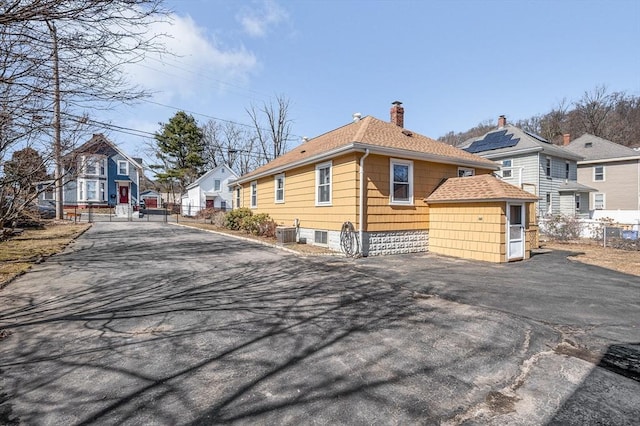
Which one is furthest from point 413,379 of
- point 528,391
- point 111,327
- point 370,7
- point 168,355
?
point 370,7

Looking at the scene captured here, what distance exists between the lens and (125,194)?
35.0 m

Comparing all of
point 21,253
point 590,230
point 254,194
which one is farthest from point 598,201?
point 21,253

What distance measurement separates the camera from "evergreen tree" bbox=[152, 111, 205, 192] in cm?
4093

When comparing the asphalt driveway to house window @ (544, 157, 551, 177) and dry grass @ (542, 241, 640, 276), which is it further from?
house window @ (544, 157, 551, 177)

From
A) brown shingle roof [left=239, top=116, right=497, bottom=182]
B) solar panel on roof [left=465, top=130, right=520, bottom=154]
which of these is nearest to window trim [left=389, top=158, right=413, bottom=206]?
brown shingle roof [left=239, top=116, right=497, bottom=182]

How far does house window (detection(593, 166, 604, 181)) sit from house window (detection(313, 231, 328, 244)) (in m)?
28.9

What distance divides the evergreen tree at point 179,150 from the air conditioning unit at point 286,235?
32788mm

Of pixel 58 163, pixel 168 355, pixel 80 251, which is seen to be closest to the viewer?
pixel 168 355

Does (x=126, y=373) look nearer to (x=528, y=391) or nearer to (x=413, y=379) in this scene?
(x=413, y=379)

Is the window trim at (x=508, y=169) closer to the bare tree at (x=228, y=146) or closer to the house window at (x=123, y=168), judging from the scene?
the bare tree at (x=228, y=146)

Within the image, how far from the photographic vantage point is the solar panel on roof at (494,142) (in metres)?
22.4

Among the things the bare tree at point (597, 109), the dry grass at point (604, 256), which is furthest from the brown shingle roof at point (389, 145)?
the bare tree at point (597, 109)

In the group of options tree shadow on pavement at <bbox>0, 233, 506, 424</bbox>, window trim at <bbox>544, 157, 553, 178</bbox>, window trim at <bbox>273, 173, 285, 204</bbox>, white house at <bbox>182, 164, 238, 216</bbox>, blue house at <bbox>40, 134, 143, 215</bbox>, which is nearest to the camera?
tree shadow on pavement at <bbox>0, 233, 506, 424</bbox>

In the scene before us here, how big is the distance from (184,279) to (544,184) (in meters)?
23.5
